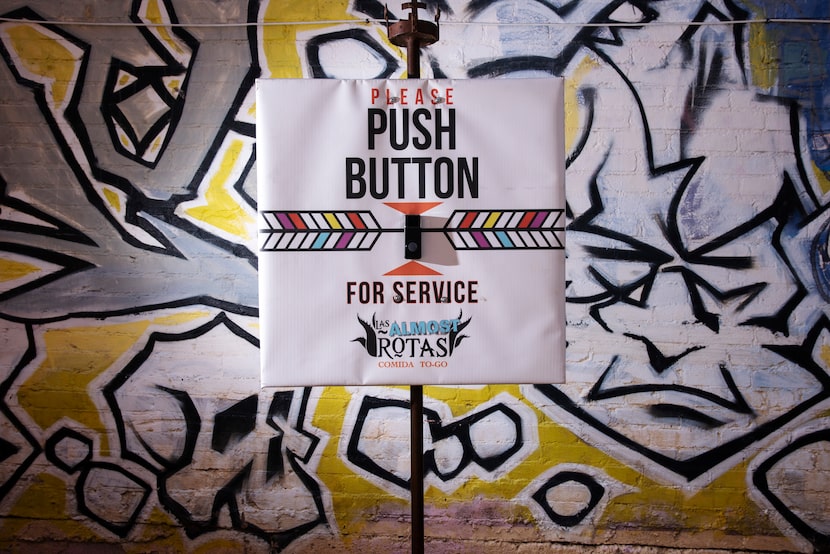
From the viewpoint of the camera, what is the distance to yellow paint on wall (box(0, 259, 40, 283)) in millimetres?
2676

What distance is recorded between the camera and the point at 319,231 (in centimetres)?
162

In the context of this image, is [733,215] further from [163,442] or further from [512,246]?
[163,442]

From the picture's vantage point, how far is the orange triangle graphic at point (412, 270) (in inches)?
63.9

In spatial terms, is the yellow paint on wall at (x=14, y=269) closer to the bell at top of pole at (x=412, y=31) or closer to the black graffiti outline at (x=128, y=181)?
the black graffiti outline at (x=128, y=181)

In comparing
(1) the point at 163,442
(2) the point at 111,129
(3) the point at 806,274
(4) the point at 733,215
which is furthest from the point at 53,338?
(3) the point at 806,274

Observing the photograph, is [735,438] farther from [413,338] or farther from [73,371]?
[73,371]

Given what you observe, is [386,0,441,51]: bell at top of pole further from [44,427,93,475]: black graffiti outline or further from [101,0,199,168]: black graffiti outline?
[44,427,93,475]: black graffiti outline

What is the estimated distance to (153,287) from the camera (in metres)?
2.66

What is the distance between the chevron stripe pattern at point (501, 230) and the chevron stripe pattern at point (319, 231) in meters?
0.19

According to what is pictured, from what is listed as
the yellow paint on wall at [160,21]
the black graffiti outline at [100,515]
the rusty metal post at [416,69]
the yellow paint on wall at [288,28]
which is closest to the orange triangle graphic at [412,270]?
the rusty metal post at [416,69]

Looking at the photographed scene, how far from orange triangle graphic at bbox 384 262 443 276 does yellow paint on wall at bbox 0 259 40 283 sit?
1.75m

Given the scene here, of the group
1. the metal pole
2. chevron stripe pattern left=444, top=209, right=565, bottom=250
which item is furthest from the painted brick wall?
chevron stripe pattern left=444, top=209, right=565, bottom=250

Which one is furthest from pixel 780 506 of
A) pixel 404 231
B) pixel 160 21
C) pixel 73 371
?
pixel 160 21

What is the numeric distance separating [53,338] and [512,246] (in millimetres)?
1946
